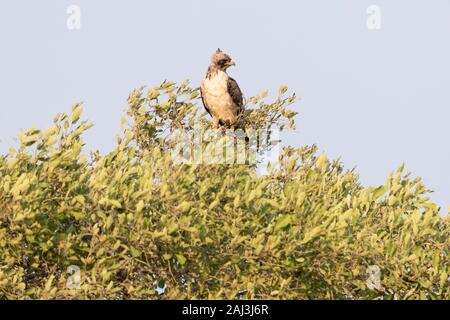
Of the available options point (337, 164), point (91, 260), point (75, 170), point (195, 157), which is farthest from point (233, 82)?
point (91, 260)

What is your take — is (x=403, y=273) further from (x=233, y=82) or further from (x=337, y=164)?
(x=233, y=82)

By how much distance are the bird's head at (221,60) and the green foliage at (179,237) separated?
863 cm

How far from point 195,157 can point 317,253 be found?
3.96m

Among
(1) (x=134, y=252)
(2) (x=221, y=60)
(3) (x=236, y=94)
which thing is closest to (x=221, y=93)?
(3) (x=236, y=94)

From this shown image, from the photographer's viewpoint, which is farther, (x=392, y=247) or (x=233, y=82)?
(x=233, y=82)

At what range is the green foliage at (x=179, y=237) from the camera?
19.3 metres

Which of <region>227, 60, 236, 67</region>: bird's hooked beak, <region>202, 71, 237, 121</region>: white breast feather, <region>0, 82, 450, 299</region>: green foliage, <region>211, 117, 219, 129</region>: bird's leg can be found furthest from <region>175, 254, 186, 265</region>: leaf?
<region>227, 60, 236, 67</region>: bird's hooked beak

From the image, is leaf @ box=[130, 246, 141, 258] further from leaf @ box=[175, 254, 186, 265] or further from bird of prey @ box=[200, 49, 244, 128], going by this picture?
bird of prey @ box=[200, 49, 244, 128]

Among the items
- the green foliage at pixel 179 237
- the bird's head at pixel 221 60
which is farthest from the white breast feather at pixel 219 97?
the green foliage at pixel 179 237

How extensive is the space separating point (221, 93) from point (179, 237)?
11344 mm

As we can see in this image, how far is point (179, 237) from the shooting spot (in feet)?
62.9

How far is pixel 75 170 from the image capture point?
2130 centimetres

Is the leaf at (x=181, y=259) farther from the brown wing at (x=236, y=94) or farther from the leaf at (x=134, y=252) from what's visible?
the brown wing at (x=236, y=94)

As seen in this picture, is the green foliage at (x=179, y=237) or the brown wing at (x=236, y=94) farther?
the brown wing at (x=236, y=94)
